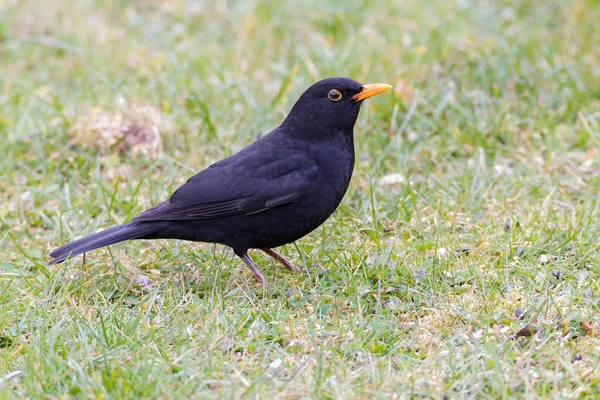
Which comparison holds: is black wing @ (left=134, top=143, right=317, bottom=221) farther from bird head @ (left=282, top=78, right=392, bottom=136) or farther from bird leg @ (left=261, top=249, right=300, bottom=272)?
bird leg @ (left=261, top=249, right=300, bottom=272)

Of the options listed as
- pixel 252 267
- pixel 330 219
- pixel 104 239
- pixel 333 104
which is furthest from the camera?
pixel 330 219

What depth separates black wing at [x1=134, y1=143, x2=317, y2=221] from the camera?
4.70 metres

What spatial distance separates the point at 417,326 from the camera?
13.8 ft

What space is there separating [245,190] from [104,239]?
86 centimetres

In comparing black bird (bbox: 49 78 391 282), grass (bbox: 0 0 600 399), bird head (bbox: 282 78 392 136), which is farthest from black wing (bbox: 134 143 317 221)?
grass (bbox: 0 0 600 399)

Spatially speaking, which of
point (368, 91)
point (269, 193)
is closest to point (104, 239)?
point (269, 193)

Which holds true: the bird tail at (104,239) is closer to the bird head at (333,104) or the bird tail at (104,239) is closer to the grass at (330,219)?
the grass at (330,219)

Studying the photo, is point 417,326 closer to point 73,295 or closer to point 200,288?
point 200,288

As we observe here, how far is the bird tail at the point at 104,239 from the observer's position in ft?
15.3

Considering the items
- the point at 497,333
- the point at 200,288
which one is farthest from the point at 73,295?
the point at 497,333

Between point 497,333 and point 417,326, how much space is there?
1.35 feet

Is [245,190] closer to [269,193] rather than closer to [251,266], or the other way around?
[269,193]

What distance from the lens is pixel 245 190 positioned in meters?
4.76

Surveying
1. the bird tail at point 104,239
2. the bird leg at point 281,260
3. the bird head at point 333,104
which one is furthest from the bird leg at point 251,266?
the bird head at point 333,104
